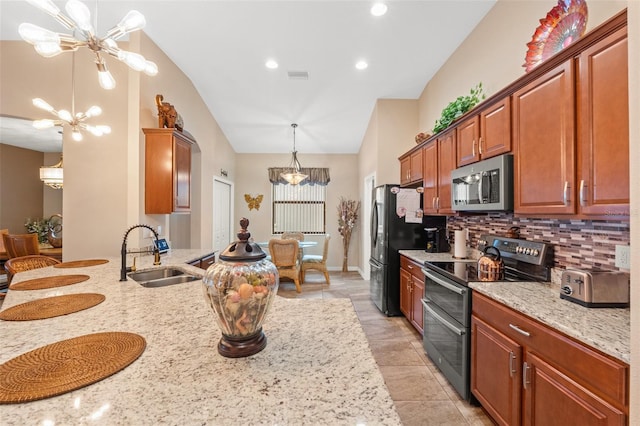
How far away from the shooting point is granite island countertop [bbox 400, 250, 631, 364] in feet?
3.43

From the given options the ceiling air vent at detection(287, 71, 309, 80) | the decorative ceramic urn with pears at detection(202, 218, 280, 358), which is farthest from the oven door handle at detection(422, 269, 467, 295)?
the ceiling air vent at detection(287, 71, 309, 80)

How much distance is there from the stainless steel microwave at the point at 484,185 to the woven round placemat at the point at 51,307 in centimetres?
250

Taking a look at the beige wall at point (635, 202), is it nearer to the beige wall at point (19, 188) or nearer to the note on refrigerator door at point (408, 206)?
the note on refrigerator door at point (408, 206)

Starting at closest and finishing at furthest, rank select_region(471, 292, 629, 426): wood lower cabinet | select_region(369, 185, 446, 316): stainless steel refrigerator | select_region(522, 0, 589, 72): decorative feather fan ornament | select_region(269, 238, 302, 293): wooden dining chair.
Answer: select_region(471, 292, 629, 426): wood lower cabinet
select_region(522, 0, 589, 72): decorative feather fan ornament
select_region(369, 185, 446, 316): stainless steel refrigerator
select_region(269, 238, 302, 293): wooden dining chair

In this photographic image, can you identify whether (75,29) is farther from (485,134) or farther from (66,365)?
(485,134)

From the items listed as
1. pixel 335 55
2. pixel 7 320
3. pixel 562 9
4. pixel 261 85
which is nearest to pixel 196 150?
pixel 261 85

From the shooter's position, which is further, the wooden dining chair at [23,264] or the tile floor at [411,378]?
the wooden dining chair at [23,264]

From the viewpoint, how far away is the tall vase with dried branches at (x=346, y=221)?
6.21m

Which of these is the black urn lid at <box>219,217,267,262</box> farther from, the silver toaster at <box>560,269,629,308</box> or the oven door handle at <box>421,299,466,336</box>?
the oven door handle at <box>421,299,466,336</box>

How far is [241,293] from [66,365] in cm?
56

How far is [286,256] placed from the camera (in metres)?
4.69

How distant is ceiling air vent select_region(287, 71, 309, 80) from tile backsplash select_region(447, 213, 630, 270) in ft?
9.86

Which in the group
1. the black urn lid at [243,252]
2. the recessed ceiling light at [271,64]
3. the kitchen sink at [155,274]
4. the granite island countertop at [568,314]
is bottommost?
the kitchen sink at [155,274]

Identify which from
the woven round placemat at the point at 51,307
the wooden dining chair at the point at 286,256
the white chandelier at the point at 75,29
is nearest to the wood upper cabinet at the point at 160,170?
the white chandelier at the point at 75,29
